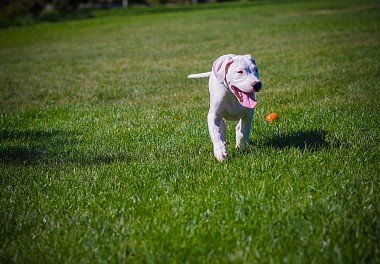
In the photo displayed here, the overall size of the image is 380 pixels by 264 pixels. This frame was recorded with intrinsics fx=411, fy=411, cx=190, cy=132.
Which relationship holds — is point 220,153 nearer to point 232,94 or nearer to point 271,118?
point 232,94

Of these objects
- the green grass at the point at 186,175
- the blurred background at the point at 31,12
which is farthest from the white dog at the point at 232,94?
the blurred background at the point at 31,12

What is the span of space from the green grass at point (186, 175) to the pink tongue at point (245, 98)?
70cm

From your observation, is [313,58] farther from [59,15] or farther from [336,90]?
[59,15]

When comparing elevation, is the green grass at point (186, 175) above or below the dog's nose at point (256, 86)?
below

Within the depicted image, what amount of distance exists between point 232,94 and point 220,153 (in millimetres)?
775

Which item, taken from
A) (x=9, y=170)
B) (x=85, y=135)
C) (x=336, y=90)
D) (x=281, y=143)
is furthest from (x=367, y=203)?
(x=336, y=90)

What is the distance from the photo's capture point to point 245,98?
4.81 m

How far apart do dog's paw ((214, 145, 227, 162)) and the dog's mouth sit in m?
0.65

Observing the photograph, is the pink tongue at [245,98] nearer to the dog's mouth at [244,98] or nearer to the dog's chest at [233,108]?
the dog's mouth at [244,98]

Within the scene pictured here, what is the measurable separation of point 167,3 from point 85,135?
81710 mm

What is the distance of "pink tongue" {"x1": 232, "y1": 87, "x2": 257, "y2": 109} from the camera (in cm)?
473

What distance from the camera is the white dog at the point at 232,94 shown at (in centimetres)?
473

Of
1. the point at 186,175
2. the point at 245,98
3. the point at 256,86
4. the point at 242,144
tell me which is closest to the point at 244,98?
the point at 245,98

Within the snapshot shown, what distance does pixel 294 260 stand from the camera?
9.45ft
